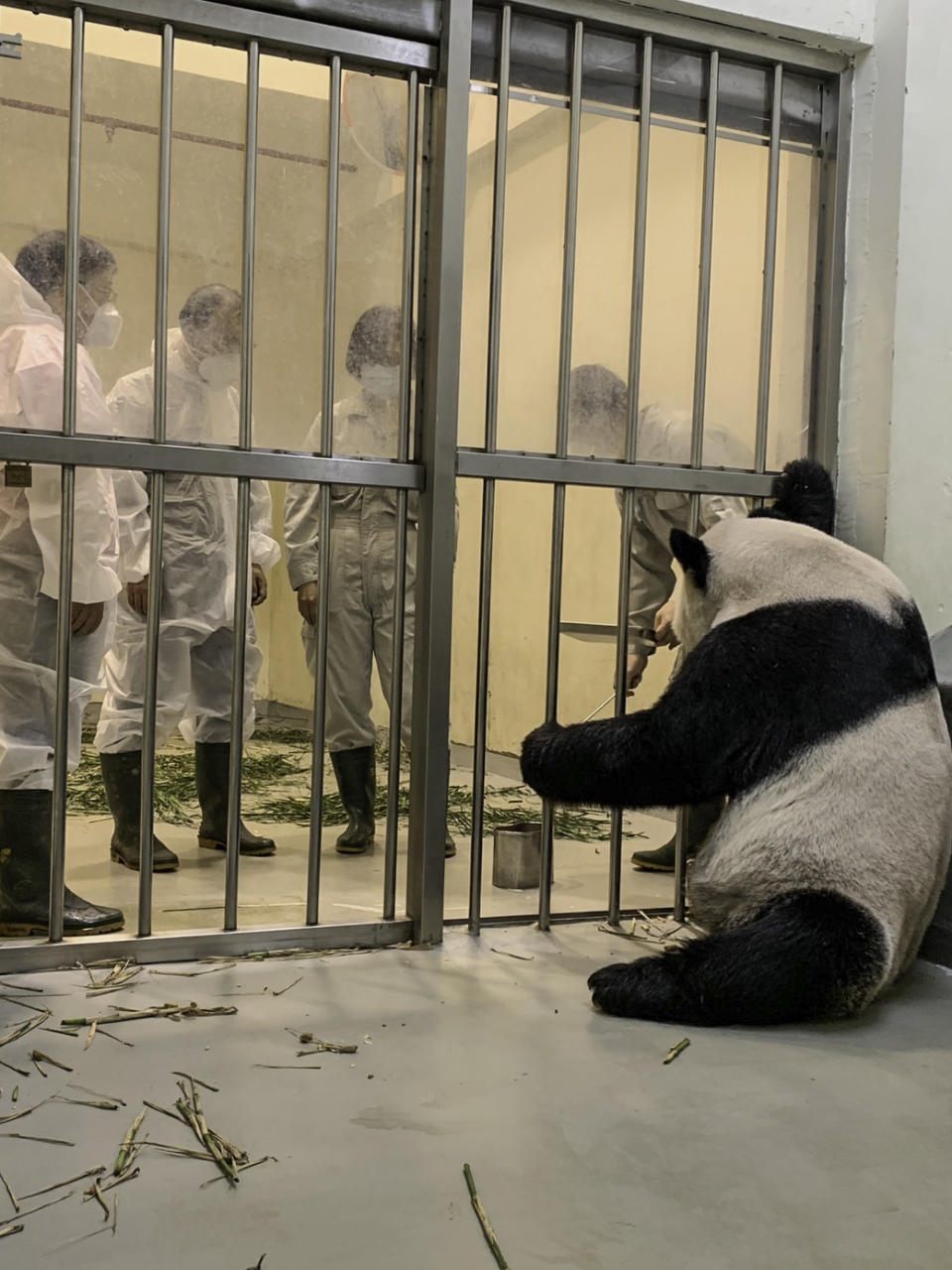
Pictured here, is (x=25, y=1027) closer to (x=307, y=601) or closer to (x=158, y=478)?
(x=158, y=478)

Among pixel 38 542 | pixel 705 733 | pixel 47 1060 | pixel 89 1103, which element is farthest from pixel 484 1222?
pixel 38 542

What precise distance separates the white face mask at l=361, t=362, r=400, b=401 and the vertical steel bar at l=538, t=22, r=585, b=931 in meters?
0.49

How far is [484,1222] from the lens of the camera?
191cm

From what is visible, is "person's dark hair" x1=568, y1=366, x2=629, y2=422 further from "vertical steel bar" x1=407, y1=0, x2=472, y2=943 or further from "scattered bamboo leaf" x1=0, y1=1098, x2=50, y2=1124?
"scattered bamboo leaf" x1=0, y1=1098, x2=50, y2=1124

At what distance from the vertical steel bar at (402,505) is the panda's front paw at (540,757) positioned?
18.6 inches

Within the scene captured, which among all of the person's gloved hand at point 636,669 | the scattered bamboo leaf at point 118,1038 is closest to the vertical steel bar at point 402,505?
the person's gloved hand at point 636,669

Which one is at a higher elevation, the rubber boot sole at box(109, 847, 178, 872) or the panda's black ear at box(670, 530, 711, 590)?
the panda's black ear at box(670, 530, 711, 590)

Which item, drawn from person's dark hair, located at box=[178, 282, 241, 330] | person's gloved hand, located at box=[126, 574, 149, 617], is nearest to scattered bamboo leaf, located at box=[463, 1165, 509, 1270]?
person's dark hair, located at box=[178, 282, 241, 330]

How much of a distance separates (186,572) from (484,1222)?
210cm

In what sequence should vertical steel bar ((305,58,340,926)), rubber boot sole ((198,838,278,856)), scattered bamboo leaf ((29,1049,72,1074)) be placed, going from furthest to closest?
rubber boot sole ((198,838,278,856))
vertical steel bar ((305,58,340,926))
scattered bamboo leaf ((29,1049,72,1074))

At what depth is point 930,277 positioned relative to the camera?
3676mm

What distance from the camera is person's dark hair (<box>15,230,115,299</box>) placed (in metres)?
3.08

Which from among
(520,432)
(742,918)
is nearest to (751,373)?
(520,432)

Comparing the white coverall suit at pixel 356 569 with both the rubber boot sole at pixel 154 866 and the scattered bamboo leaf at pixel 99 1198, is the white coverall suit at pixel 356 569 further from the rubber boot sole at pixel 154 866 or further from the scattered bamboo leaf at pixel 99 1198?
the scattered bamboo leaf at pixel 99 1198
